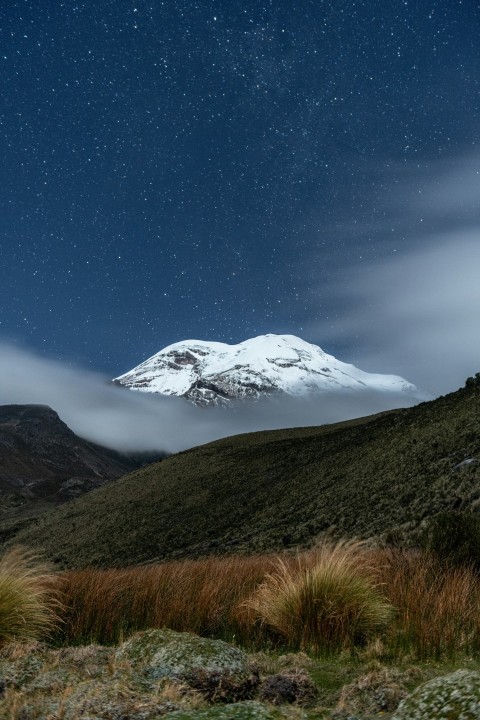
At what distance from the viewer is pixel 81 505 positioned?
67125mm

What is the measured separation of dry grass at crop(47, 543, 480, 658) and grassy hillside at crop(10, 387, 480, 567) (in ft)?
46.5

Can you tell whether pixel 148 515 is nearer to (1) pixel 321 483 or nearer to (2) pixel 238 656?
(1) pixel 321 483

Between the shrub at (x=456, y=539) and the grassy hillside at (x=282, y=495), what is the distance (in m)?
12.1

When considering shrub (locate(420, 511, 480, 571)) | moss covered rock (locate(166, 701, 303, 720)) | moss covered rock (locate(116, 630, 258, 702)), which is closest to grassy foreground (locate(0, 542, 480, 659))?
shrub (locate(420, 511, 480, 571))

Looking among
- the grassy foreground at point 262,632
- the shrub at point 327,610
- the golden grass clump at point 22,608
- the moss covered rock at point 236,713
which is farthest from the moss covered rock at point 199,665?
the golden grass clump at point 22,608

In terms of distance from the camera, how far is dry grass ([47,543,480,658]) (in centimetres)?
595

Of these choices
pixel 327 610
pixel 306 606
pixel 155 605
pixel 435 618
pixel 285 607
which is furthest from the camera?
pixel 155 605

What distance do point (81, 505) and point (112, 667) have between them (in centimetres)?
6640

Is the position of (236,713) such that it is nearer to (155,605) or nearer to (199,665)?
(199,665)

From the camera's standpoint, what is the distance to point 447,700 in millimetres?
2674

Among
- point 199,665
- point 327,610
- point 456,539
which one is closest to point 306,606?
point 327,610

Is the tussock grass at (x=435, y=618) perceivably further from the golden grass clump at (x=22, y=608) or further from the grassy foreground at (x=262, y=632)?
the golden grass clump at (x=22, y=608)

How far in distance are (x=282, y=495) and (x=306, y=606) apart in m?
38.2

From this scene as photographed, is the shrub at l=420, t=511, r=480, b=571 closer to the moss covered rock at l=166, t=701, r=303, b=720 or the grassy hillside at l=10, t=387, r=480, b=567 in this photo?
the moss covered rock at l=166, t=701, r=303, b=720
